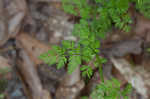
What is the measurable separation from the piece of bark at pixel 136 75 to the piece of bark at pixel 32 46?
1219 millimetres

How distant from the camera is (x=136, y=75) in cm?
288

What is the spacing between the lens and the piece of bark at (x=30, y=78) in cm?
272

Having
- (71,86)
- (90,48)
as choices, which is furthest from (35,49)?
(90,48)

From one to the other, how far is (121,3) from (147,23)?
1.79 metres

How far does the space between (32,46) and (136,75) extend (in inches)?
72.8

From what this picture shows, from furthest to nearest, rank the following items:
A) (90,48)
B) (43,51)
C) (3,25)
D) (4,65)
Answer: (43,51) < (4,65) < (3,25) < (90,48)

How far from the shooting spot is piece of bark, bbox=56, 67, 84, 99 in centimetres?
273

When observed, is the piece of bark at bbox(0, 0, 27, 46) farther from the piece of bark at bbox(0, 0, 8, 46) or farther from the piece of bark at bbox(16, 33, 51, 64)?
the piece of bark at bbox(16, 33, 51, 64)

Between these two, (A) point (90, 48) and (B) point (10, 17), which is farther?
(B) point (10, 17)

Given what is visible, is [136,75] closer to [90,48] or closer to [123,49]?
[123,49]

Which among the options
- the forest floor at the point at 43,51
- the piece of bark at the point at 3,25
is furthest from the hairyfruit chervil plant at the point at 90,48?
the piece of bark at the point at 3,25

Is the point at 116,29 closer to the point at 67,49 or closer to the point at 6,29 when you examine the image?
the point at 67,49

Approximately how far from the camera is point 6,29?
264cm

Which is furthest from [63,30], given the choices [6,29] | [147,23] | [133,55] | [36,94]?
[147,23]
